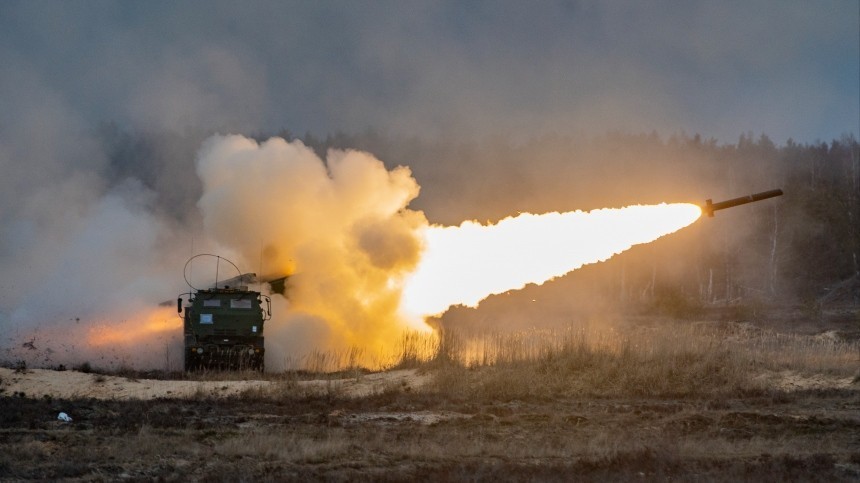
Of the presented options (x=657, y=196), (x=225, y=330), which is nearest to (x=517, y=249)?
(x=225, y=330)

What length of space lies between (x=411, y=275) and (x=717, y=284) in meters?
39.5

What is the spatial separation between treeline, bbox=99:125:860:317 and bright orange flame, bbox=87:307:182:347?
27.2 m

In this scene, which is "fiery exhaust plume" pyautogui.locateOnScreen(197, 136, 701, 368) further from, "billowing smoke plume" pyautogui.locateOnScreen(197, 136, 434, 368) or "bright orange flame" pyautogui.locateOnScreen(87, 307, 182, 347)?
"bright orange flame" pyautogui.locateOnScreen(87, 307, 182, 347)

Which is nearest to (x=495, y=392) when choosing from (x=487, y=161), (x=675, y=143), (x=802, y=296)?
(x=802, y=296)

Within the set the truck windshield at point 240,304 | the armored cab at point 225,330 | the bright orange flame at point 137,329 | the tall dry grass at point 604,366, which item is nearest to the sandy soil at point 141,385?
the tall dry grass at point 604,366

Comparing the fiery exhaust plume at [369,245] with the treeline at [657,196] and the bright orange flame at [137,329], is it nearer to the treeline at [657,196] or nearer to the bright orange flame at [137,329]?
the bright orange flame at [137,329]

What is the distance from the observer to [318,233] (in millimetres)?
32656

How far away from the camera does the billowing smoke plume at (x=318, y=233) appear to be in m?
30.8

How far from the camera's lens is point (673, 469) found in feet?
47.2

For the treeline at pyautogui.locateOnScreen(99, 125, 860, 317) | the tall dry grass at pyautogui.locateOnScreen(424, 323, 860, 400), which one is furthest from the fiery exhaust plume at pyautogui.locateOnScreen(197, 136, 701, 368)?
the treeline at pyautogui.locateOnScreen(99, 125, 860, 317)

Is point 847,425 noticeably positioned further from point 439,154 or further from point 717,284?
point 439,154

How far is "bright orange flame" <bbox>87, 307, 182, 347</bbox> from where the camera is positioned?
3086cm

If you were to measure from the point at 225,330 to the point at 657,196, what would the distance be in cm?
4855

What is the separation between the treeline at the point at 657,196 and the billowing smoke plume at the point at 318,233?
2348 centimetres
